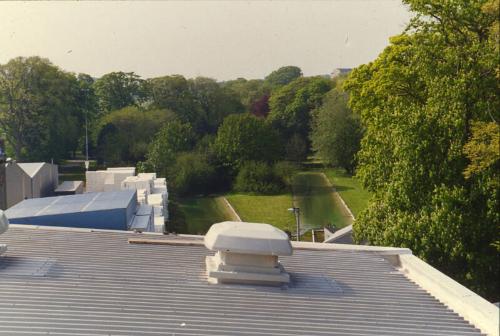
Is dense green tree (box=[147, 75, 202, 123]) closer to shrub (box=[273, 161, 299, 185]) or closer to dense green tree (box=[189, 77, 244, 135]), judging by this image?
dense green tree (box=[189, 77, 244, 135])

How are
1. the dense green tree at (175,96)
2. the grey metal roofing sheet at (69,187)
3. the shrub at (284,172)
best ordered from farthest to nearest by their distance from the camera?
1. the dense green tree at (175,96)
2. the shrub at (284,172)
3. the grey metal roofing sheet at (69,187)

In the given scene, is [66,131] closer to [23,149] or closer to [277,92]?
[23,149]

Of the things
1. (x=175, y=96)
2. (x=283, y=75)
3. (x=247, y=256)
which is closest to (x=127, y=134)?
(x=175, y=96)

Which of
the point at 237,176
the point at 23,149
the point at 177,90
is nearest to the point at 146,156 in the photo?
the point at 237,176

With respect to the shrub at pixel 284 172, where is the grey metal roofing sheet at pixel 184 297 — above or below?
above

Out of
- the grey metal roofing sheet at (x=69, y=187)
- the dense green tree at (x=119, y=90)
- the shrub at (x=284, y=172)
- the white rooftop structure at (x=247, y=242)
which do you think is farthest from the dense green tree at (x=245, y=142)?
the white rooftop structure at (x=247, y=242)

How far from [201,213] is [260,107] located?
22.2m

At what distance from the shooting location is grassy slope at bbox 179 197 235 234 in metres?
24.6

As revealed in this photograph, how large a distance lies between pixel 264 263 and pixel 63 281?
181 cm

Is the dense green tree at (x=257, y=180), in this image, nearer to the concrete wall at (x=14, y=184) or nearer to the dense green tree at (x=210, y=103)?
the dense green tree at (x=210, y=103)

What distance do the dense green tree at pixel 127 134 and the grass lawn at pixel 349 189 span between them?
1078 cm

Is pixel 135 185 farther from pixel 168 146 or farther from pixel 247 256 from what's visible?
pixel 247 256

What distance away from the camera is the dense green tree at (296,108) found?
141ft

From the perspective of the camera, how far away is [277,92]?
4778 cm
